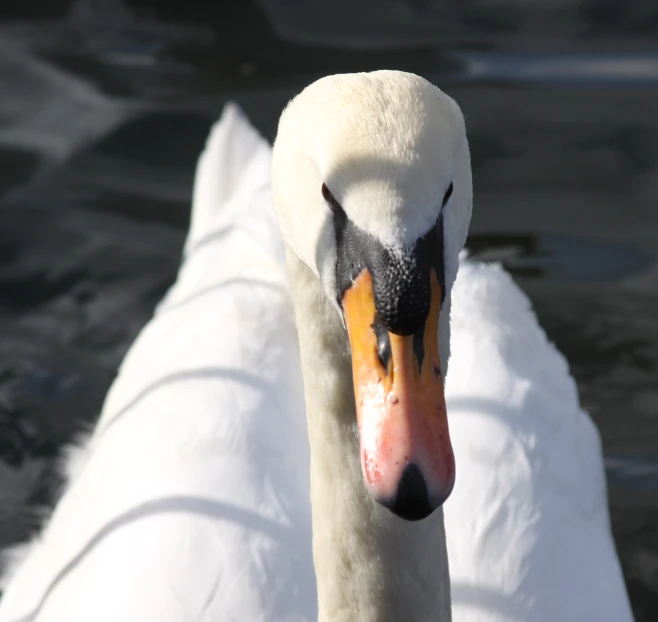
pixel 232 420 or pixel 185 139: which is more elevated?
pixel 232 420

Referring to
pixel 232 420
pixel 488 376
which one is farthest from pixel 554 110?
pixel 232 420

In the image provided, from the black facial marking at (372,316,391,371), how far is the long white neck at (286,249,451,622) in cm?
31

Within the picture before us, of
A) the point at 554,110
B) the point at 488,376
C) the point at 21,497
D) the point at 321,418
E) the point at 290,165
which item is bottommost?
the point at 21,497

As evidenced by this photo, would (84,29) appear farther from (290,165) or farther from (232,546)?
(290,165)

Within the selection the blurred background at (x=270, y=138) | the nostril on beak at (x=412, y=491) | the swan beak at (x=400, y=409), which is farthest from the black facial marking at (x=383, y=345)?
the blurred background at (x=270, y=138)

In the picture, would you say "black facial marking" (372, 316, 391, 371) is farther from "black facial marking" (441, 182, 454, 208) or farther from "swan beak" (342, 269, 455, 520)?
"black facial marking" (441, 182, 454, 208)

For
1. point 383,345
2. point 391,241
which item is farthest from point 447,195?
point 383,345

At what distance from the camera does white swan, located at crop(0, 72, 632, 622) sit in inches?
83.7

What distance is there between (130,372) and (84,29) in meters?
3.88

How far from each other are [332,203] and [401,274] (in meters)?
0.23

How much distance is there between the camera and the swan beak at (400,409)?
1955 millimetres

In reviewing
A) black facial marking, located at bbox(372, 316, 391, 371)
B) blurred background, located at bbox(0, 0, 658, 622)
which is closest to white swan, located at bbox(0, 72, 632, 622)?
black facial marking, located at bbox(372, 316, 391, 371)

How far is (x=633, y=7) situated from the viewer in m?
7.39

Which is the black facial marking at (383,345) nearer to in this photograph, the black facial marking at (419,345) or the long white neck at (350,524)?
the black facial marking at (419,345)
